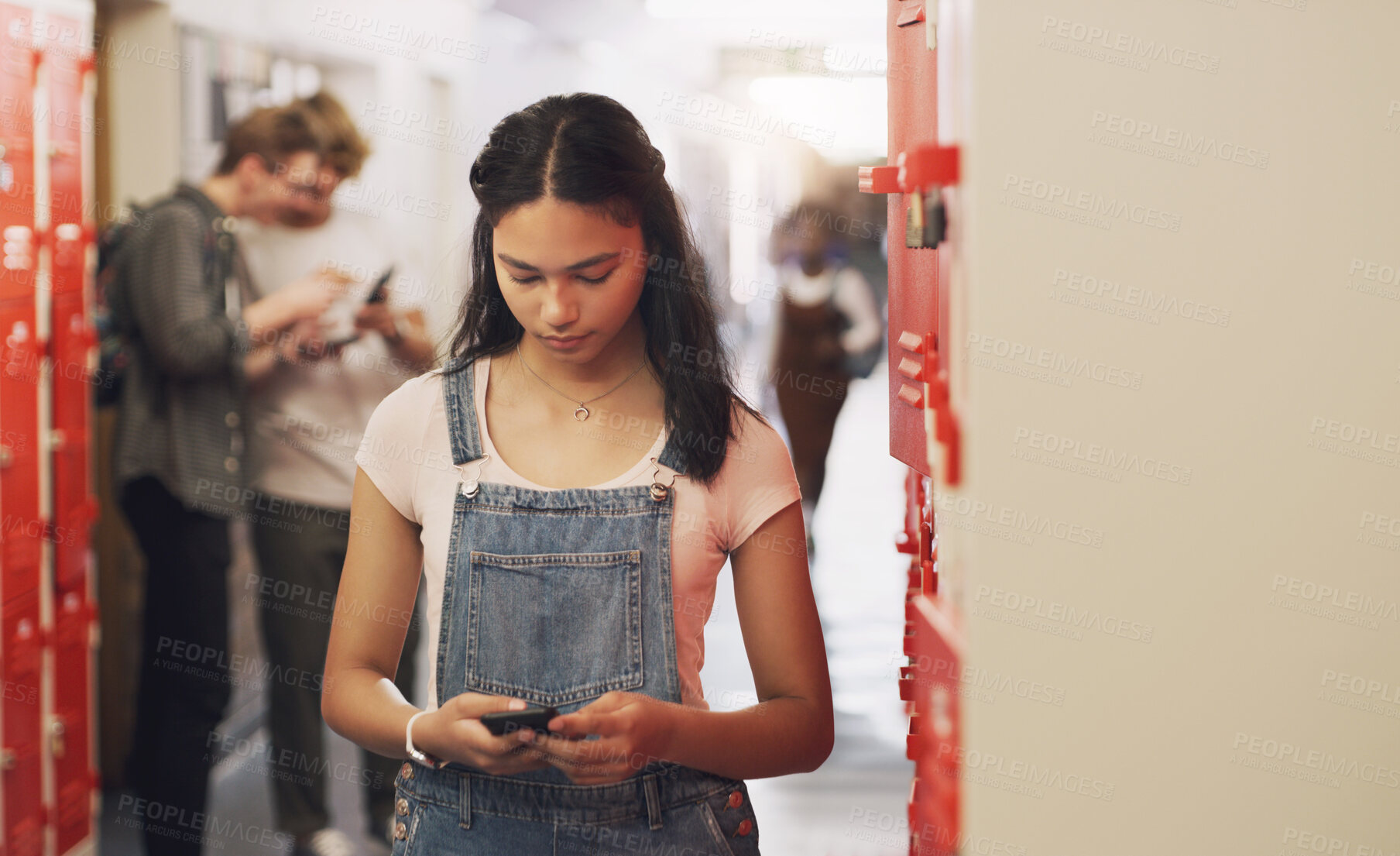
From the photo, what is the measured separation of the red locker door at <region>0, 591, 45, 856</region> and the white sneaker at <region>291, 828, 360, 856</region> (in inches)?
21.0

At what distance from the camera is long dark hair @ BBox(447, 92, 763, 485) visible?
3.92 ft

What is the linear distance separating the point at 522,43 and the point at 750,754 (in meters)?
4.63

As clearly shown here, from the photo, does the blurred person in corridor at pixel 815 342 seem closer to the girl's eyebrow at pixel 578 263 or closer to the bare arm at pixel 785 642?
the bare arm at pixel 785 642

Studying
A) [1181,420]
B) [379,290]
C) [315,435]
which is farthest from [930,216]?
[315,435]

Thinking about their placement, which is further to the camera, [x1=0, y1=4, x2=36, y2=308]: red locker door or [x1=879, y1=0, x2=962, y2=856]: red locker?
[x1=0, y1=4, x2=36, y2=308]: red locker door

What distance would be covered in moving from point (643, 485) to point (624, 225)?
0.90 ft

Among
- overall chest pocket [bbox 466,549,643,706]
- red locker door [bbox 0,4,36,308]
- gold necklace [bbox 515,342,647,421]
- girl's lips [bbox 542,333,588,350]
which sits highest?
red locker door [bbox 0,4,36,308]

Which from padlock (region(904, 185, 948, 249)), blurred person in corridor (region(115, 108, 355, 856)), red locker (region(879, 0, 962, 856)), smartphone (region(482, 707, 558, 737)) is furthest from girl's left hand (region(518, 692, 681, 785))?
blurred person in corridor (region(115, 108, 355, 856))

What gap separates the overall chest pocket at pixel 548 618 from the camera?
1213 millimetres

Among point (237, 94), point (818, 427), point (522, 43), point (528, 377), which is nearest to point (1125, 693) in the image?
point (528, 377)

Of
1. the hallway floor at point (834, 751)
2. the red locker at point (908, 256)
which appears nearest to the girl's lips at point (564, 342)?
the red locker at point (908, 256)

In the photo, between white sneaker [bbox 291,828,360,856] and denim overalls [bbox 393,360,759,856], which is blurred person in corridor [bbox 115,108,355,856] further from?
denim overalls [bbox 393,360,759,856]

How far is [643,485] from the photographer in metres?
1.25

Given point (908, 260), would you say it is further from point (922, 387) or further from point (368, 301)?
point (368, 301)
